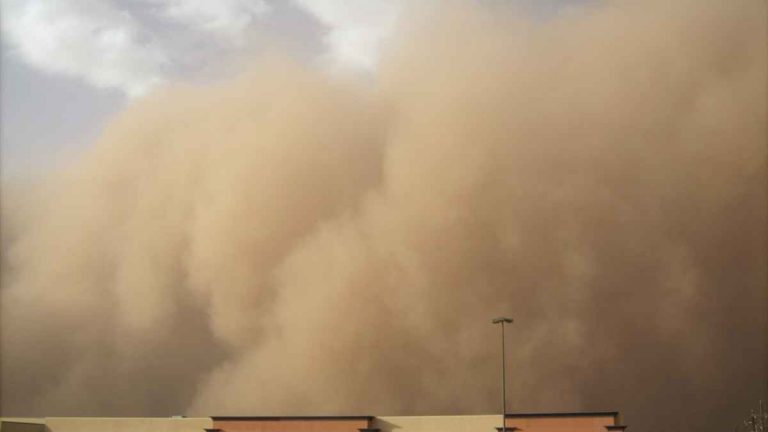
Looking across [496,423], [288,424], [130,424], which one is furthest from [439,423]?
[130,424]

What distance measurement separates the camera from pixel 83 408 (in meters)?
28.9

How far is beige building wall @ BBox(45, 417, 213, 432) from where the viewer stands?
2047 cm

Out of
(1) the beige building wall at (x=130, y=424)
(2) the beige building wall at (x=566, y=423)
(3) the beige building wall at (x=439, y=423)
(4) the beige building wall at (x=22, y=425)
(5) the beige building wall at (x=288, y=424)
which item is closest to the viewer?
(2) the beige building wall at (x=566, y=423)

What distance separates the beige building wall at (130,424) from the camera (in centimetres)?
2047

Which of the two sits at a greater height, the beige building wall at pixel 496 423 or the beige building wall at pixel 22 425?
the beige building wall at pixel 496 423

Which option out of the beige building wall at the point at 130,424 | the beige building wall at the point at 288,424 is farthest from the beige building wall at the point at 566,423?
the beige building wall at the point at 130,424

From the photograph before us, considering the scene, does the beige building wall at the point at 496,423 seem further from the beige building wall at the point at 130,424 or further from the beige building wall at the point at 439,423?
the beige building wall at the point at 130,424

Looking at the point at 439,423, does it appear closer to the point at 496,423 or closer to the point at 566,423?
the point at 496,423

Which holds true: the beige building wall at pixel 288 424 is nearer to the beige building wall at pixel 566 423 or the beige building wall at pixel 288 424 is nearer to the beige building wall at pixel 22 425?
the beige building wall at pixel 566 423

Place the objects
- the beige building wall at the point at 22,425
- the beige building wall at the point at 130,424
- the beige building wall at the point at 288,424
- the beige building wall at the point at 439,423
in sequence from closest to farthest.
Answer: the beige building wall at the point at 439,423 → the beige building wall at the point at 288,424 → the beige building wall at the point at 130,424 → the beige building wall at the point at 22,425

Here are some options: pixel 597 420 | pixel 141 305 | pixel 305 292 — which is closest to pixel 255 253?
pixel 305 292

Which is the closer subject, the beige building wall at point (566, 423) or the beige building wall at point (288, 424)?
the beige building wall at point (566, 423)

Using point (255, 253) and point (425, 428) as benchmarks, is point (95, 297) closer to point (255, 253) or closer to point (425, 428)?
point (255, 253)

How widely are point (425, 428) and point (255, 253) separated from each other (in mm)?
12459
